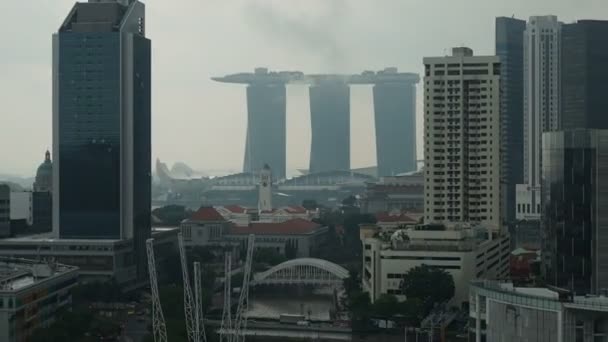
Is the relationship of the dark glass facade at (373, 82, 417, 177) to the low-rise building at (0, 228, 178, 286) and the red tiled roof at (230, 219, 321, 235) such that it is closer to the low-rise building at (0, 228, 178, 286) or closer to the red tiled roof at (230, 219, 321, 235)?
the red tiled roof at (230, 219, 321, 235)

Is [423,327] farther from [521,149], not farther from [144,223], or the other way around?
[521,149]

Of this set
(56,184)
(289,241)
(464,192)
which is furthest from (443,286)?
(289,241)

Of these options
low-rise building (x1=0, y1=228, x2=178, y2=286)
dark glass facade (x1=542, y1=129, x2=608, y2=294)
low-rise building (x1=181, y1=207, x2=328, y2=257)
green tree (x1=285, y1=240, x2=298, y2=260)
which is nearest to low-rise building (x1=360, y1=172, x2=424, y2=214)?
low-rise building (x1=181, y1=207, x2=328, y2=257)

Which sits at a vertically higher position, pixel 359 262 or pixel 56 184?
pixel 56 184

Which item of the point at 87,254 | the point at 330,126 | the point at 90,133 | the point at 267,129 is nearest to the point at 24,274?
the point at 87,254

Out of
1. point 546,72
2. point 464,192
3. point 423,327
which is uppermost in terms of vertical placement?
point 546,72

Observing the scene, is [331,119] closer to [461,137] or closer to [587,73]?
[587,73]
